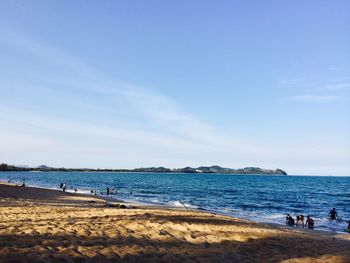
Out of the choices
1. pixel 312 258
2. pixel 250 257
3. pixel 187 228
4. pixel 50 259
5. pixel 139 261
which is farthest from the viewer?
pixel 187 228

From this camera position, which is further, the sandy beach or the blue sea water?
the blue sea water

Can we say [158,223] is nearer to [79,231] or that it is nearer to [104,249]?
[79,231]

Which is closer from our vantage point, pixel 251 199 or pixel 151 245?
pixel 151 245

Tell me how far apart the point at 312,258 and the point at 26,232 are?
10.0m

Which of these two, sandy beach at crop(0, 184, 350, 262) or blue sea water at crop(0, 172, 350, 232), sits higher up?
sandy beach at crop(0, 184, 350, 262)

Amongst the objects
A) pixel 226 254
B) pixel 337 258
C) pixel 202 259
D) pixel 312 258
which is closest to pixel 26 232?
pixel 202 259

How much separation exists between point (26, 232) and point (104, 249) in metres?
3.19

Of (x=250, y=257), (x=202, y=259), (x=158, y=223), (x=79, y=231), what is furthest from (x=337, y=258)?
(x=79, y=231)

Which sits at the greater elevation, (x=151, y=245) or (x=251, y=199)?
(x=151, y=245)

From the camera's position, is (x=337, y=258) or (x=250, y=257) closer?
(x=250, y=257)

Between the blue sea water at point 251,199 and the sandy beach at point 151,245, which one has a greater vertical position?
the sandy beach at point 151,245

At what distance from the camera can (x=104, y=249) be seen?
10172 mm

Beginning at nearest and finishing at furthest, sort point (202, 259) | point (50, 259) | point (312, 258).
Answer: point (50, 259), point (202, 259), point (312, 258)

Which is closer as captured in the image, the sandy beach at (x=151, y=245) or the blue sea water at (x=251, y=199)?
the sandy beach at (x=151, y=245)
